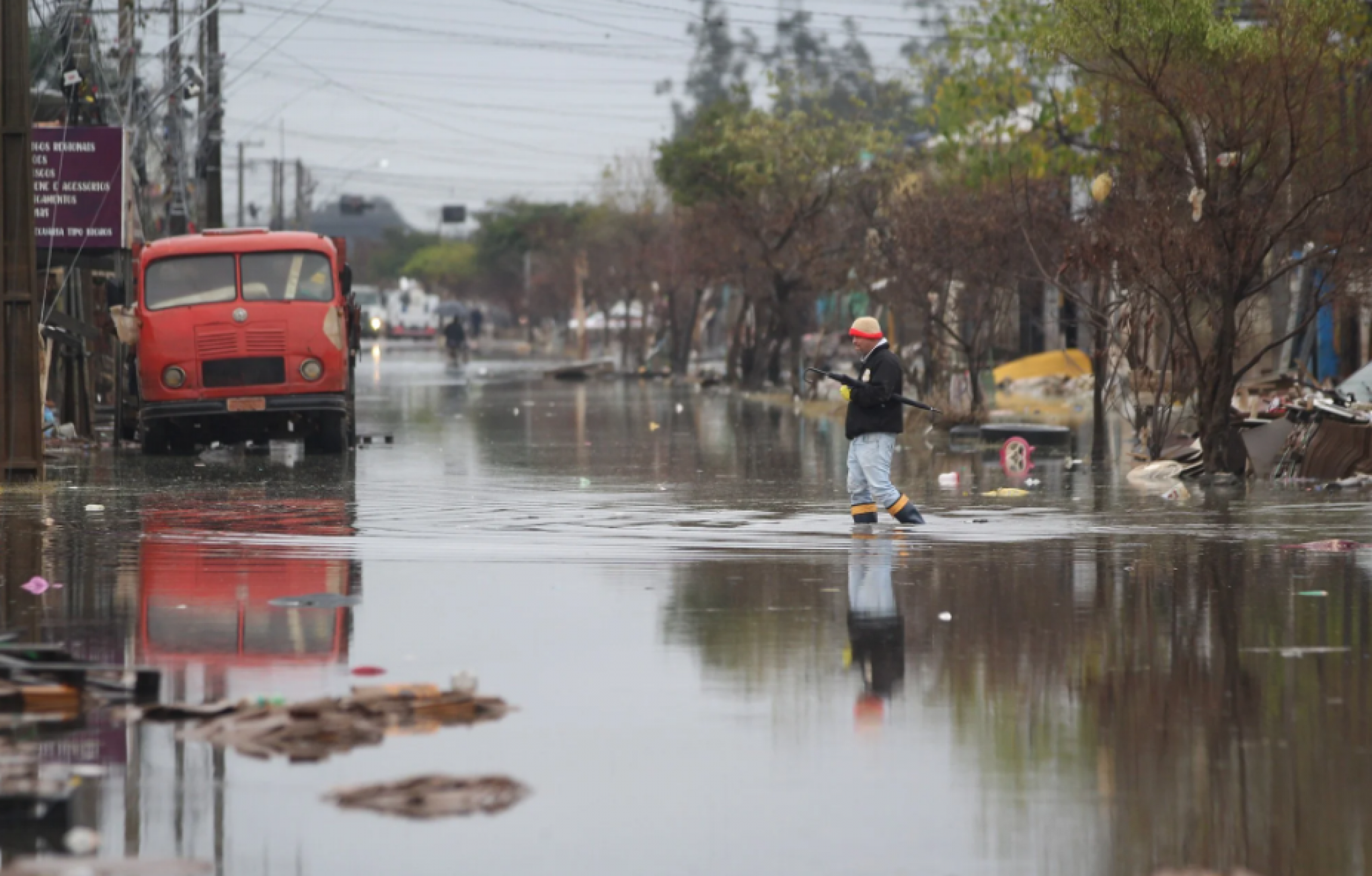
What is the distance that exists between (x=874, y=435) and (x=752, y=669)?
7423 millimetres

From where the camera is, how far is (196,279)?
87.7 ft

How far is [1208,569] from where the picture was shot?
44.4 ft

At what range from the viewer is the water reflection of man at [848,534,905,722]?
8930mm

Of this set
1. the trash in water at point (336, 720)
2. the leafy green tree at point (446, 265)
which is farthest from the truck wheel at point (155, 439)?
the leafy green tree at point (446, 265)

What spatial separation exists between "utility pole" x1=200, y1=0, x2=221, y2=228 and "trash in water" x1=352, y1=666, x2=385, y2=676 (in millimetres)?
40494

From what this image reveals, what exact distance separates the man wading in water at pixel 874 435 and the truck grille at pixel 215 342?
38.5ft

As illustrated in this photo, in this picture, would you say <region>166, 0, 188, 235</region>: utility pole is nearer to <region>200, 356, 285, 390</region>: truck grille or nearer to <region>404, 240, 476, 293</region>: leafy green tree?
<region>200, 356, 285, 390</region>: truck grille

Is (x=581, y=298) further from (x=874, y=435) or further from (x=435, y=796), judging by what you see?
(x=435, y=796)

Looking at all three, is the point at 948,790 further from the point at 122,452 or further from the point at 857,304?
the point at 857,304

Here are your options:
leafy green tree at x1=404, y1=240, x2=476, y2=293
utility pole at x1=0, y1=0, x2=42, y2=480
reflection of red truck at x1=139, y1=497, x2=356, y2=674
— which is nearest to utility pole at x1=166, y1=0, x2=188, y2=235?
utility pole at x1=0, y1=0, x2=42, y2=480

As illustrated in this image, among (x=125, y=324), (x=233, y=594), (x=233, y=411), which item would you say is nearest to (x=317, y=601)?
(x=233, y=594)

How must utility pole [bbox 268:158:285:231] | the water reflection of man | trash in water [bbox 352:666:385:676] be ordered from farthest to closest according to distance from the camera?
utility pole [bbox 268:158:285:231], trash in water [bbox 352:666:385:676], the water reflection of man

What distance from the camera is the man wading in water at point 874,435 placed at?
16.5 m

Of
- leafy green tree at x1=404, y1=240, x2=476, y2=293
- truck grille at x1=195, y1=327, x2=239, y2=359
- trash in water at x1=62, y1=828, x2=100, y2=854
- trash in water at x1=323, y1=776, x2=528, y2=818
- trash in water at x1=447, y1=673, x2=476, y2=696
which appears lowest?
trash in water at x1=62, y1=828, x2=100, y2=854
